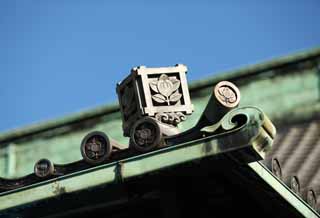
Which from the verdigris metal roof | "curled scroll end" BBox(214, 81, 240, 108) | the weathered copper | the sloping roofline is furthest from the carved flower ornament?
the sloping roofline

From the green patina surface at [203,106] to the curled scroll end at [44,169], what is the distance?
7.60 metres

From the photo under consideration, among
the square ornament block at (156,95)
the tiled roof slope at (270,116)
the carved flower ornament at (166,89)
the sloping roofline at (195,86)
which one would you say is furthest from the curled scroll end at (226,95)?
the sloping roofline at (195,86)

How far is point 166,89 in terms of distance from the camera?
30.2ft

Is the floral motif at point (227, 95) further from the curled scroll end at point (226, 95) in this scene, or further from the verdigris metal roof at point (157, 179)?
the verdigris metal roof at point (157, 179)

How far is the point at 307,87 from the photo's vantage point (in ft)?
52.4

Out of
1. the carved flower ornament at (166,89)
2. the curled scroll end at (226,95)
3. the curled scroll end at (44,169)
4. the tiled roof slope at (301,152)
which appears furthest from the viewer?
the tiled roof slope at (301,152)

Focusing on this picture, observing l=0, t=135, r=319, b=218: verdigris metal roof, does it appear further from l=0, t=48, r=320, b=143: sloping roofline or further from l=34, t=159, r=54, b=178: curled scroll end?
l=0, t=48, r=320, b=143: sloping roofline

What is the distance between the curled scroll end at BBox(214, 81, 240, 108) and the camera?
795cm

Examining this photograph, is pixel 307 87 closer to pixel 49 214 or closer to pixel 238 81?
pixel 238 81

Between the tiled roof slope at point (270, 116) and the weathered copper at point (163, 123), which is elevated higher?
the tiled roof slope at point (270, 116)

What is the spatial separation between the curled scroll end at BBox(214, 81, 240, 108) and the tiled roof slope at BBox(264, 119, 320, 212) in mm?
2419

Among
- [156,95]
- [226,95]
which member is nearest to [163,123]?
[156,95]

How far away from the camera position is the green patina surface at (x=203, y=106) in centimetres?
1599

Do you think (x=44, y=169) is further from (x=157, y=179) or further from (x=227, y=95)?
(x=227, y=95)
